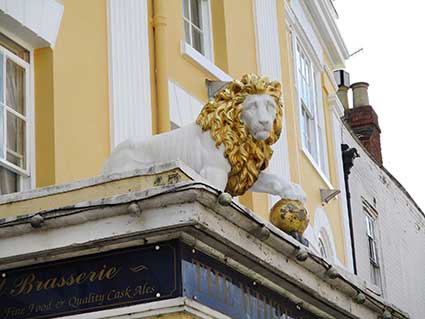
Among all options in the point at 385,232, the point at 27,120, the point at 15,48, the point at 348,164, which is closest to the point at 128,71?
the point at 15,48

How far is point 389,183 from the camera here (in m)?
27.5

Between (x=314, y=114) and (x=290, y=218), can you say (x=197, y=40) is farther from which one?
(x=290, y=218)

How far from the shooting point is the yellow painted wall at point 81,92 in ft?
39.0

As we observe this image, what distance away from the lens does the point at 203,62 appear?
1544cm

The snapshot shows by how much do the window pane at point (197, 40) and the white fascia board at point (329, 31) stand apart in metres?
4.98

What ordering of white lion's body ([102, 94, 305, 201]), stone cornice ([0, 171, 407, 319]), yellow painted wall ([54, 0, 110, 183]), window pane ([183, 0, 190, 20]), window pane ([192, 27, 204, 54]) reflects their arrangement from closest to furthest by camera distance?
stone cornice ([0, 171, 407, 319]) < white lion's body ([102, 94, 305, 201]) < yellow painted wall ([54, 0, 110, 183]) < window pane ([183, 0, 190, 20]) < window pane ([192, 27, 204, 54])

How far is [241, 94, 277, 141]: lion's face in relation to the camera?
10352 mm

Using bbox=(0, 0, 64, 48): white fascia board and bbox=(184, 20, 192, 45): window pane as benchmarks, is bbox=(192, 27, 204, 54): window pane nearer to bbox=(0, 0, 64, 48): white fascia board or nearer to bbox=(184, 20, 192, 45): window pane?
bbox=(184, 20, 192, 45): window pane

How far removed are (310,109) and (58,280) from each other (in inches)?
482

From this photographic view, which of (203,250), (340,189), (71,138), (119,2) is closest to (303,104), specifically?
(340,189)

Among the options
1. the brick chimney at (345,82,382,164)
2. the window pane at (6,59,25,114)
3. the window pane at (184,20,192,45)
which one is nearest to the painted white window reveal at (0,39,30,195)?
the window pane at (6,59,25,114)

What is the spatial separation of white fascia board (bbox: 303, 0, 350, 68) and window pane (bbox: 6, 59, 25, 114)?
9607mm

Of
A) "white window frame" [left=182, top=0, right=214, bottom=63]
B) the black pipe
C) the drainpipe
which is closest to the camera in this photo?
the drainpipe

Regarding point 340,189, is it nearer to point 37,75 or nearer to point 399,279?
point 399,279
